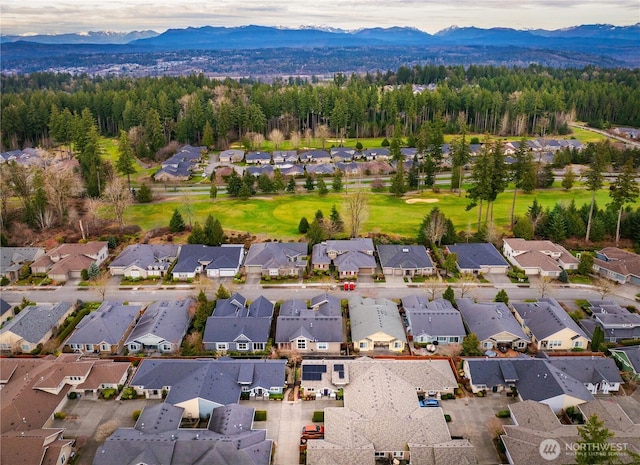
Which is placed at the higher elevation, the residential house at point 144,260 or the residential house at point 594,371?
the residential house at point 144,260

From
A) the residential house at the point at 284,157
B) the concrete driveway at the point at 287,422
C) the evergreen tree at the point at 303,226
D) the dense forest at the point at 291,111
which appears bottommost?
the concrete driveway at the point at 287,422

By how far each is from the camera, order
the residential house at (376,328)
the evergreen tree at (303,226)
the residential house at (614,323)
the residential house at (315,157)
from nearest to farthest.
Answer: the residential house at (376,328) < the residential house at (614,323) < the evergreen tree at (303,226) < the residential house at (315,157)

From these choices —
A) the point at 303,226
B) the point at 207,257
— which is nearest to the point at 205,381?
the point at 207,257

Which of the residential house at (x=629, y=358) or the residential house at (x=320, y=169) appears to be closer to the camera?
the residential house at (x=629, y=358)

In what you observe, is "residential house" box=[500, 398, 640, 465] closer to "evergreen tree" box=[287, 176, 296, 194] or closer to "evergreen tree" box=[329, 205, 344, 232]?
"evergreen tree" box=[329, 205, 344, 232]

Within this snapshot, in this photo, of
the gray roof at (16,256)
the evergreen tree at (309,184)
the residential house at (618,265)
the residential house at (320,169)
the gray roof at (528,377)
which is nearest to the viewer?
the gray roof at (528,377)

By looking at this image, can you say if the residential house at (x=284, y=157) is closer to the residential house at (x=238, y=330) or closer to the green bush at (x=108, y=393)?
the residential house at (x=238, y=330)

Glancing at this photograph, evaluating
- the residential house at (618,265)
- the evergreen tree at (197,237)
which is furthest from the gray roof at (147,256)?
the residential house at (618,265)
